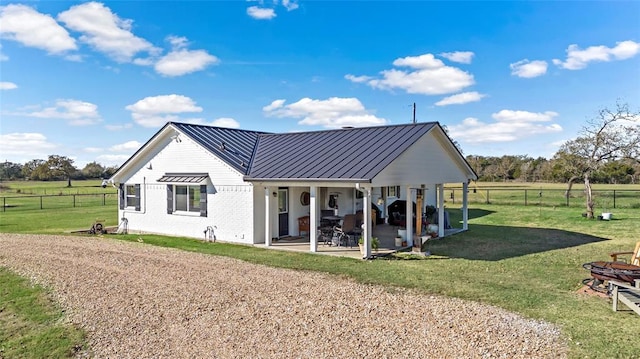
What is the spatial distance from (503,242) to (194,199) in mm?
11844

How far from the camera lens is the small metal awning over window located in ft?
51.5

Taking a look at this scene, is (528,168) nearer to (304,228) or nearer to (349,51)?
(349,51)

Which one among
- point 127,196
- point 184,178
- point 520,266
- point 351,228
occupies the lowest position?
point 520,266

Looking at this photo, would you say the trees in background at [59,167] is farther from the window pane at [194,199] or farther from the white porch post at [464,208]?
the white porch post at [464,208]

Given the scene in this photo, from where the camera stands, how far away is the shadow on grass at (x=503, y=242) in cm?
1300

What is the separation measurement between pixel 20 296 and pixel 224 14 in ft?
41.5

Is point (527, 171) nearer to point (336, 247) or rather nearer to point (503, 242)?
point (503, 242)

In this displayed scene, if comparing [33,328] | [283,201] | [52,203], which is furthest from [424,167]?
[52,203]

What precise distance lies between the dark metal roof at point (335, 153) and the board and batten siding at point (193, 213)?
103cm

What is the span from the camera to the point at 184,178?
16188 millimetres

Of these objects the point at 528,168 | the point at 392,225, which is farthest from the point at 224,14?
the point at 528,168

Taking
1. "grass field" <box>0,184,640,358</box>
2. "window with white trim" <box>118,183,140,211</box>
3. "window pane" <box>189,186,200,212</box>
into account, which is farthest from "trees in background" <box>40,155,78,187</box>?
"window pane" <box>189,186,200,212</box>

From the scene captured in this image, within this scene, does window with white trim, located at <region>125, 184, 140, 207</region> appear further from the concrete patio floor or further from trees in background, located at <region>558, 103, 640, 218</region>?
trees in background, located at <region>558, 103, 640, 218</region>

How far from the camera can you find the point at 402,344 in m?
5.79
